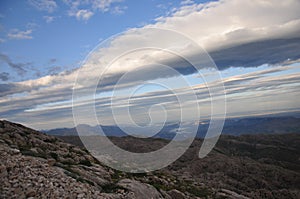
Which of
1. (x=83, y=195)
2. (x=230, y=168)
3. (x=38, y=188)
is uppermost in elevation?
(x=38, y=188)

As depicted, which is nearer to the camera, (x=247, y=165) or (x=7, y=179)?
(x=7, y=179)

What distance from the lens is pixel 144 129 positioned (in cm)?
4156

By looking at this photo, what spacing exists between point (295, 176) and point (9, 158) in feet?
470

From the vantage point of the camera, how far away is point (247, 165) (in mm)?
142250

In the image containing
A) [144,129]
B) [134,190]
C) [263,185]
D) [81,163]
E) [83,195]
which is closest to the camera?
[83,195]

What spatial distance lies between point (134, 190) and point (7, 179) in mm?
11934

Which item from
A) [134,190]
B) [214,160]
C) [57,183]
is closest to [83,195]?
[57,183]

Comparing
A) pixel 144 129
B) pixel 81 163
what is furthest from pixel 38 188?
pixel 144 129

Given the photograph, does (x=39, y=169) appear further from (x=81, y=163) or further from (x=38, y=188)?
(x=81, y=163)

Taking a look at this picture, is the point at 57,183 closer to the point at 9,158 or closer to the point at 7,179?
the point at 7,179

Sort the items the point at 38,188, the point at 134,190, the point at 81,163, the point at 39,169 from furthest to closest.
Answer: the point at 81,163 → the point at 134,190 → the point at 39,169 → the point at 38,188

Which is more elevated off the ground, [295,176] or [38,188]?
[38,188]

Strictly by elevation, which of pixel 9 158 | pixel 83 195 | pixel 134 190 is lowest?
pixel 134 190

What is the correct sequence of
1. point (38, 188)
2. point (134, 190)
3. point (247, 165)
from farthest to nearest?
1. point (247, 165)
2. point (134, 190)
3. point (38, 188)
